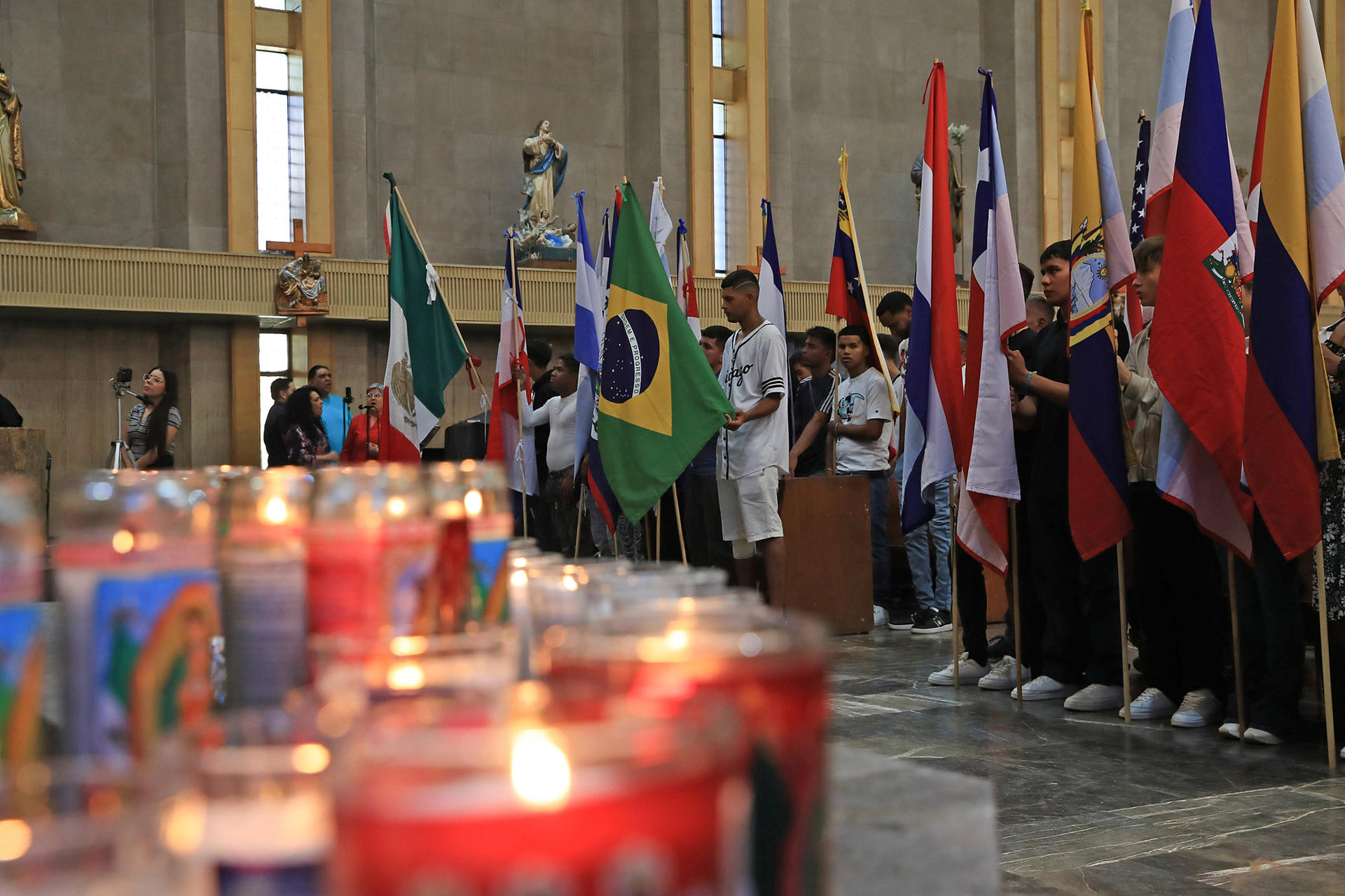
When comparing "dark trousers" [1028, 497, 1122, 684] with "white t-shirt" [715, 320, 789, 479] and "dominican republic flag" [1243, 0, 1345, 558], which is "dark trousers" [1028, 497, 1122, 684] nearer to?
"dominican republic flag" [1243, 0, 1345, 558]

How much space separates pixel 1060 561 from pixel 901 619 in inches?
103

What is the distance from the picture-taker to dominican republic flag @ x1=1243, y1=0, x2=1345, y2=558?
3.42 meters

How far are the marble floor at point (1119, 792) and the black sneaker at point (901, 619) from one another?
1.75m

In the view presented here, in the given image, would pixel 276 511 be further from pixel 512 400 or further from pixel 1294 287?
pixel 512 400

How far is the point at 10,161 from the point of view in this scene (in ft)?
36.4

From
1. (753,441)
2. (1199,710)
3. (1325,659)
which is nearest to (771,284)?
(753,441)

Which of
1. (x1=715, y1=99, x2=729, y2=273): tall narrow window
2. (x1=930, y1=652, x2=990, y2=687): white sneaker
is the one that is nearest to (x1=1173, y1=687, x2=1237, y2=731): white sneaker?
(x1=930, y1=652, x2=990, y2=687): white sneaker

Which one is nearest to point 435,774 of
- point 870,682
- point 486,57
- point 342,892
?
point 342,892

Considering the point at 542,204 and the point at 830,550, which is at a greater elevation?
the point at 542,204

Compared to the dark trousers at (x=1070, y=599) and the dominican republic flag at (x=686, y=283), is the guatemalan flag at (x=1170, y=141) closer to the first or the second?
the dark trousers at (x=1070, y=599)

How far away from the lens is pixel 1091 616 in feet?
14.7

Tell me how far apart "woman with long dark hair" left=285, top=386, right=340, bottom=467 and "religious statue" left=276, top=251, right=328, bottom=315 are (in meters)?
3.01

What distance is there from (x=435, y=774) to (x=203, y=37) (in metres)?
12.9

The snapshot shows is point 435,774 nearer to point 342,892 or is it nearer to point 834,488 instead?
point 342,892
